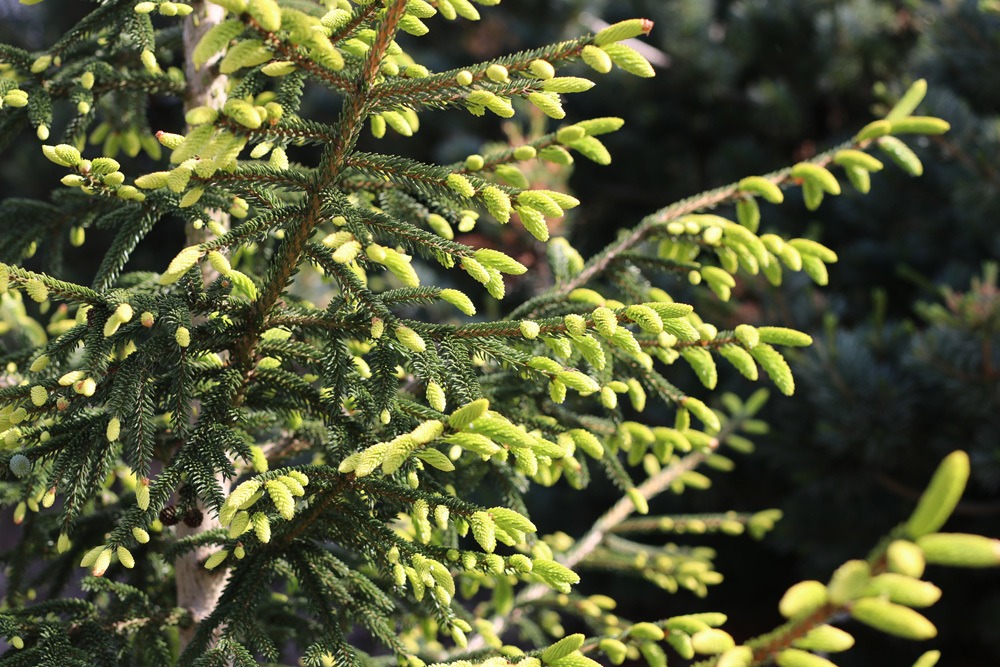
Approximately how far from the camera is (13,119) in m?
1.51

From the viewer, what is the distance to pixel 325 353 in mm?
1238

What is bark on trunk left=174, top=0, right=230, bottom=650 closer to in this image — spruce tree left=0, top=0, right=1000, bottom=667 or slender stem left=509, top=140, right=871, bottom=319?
spruce tree left=0, top=0, right=1000, bottom=667

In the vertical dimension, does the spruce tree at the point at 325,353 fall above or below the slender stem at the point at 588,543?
above

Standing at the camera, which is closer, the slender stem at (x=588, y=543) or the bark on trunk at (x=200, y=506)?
the bark on trunk at (x=200, y=506)

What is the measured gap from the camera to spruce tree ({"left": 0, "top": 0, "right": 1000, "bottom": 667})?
3.36ft

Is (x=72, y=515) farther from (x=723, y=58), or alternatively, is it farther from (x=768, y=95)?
(x=723, y=58)

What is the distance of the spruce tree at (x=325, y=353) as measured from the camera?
1.02 meters

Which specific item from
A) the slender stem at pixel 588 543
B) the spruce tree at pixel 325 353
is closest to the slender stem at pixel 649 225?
the spruce tree at pixel 325 353

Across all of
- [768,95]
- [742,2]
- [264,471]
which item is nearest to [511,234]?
[768,95]

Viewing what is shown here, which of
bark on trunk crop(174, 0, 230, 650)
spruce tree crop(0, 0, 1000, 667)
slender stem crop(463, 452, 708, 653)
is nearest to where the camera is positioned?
spruce tree crop(0, 0, 1000, 667)

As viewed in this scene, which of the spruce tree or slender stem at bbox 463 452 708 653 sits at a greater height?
the spruce tree

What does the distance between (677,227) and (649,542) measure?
367 cm

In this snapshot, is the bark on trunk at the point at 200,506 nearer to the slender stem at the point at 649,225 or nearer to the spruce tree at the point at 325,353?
the spruce tree at the point at 325,353

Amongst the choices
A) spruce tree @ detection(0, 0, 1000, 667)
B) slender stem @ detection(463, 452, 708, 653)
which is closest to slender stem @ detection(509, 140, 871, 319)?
spruce tree @ detection(0, 0, 1000, 667)
